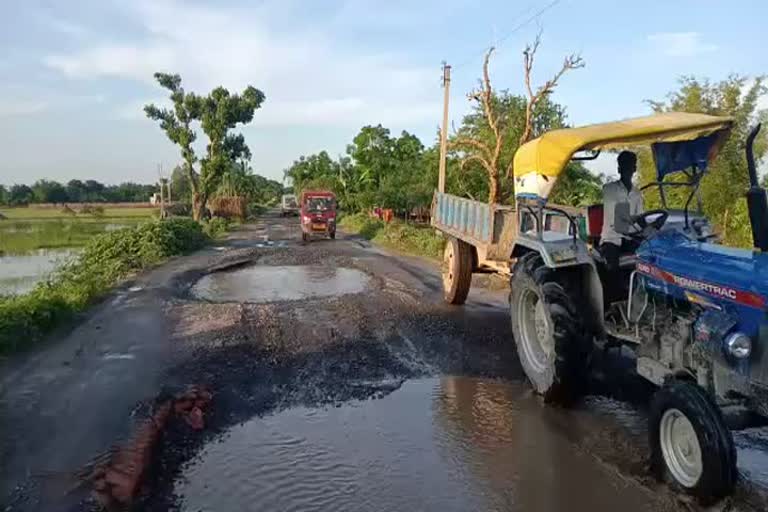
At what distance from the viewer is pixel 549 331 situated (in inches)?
225

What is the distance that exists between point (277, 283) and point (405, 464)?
9.59 metres

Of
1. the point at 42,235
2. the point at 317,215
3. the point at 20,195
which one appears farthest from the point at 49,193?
the point at 317,215

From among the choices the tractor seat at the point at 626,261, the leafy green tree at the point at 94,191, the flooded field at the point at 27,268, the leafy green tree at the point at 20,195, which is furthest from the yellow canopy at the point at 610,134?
the leafy green tree at the point at 94,191

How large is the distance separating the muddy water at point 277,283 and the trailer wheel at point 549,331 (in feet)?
18.4

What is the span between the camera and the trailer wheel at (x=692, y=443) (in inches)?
150

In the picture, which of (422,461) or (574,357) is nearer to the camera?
(422,461)

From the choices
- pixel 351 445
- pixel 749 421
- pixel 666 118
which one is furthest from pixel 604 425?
pixel 666 118

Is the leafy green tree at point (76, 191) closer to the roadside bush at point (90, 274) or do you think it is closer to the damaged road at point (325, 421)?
the roadside bush at point (90, 274)

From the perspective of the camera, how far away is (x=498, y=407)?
598 cm

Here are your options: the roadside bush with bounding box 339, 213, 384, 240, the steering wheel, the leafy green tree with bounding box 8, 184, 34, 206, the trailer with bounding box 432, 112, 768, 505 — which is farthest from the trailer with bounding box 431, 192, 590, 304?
the leafy green tree with bounding box 8, 184, 34, 206

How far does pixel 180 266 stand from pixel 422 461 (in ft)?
44.3

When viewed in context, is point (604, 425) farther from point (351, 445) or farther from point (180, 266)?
point (180, 266)

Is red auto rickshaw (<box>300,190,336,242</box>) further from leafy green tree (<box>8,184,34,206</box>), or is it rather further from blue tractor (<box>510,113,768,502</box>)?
leafy green tree (<box>8,184,34,206</box>)

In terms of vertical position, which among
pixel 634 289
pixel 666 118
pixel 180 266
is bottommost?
pixel 180 266
